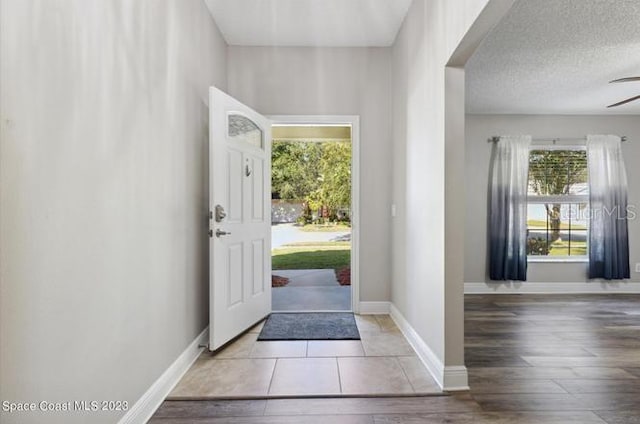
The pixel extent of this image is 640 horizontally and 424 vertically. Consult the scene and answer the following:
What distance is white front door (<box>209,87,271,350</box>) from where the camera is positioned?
2518mm

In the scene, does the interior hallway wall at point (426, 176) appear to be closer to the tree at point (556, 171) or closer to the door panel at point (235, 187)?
the door panel at point (235, 187)

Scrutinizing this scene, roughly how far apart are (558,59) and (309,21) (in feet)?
7.38

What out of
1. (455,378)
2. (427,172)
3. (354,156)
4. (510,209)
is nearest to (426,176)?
(427,172)

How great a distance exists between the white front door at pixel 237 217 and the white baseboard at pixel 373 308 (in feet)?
3.08

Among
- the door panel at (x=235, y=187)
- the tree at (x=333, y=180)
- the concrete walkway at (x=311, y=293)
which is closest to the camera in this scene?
the door panel at (x=235, y=187)

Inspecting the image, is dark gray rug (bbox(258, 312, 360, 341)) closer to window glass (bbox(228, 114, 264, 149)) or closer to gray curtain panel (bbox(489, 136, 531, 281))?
window glass (bbox(228, 114, 264, 149))

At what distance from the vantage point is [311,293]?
4.79m

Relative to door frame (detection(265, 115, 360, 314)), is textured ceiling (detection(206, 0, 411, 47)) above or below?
Answer: above

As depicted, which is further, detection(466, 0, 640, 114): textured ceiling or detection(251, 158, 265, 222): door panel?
detection(251, 158, 265, 222): door panel

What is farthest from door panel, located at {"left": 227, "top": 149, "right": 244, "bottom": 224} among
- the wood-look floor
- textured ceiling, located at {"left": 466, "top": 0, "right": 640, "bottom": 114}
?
textured ceiling, located at {"left": 466, "top": 0, "right": 640, "bottom": 114}

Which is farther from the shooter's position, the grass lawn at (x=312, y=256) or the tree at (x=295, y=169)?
the tree at (x=295, y=169)

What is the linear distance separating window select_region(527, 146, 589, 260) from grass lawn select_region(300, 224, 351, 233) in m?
5.65

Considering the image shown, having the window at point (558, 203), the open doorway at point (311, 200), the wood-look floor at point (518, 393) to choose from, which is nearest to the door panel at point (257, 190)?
the wood-look floor at point (518, 393)

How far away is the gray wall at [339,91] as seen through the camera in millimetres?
3455
